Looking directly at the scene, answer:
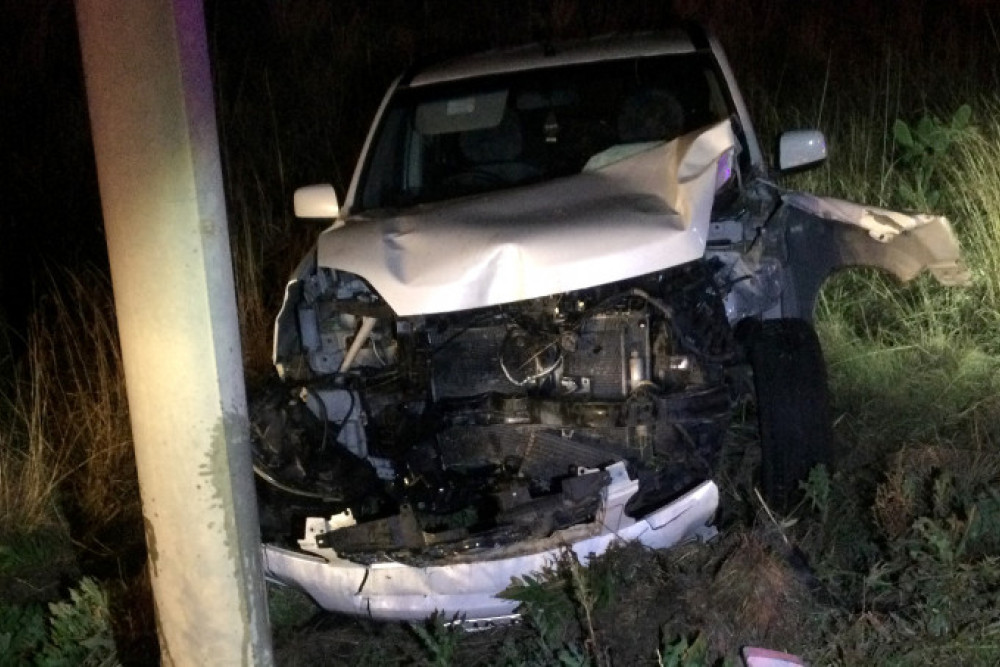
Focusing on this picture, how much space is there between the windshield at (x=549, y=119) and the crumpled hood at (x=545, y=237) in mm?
678

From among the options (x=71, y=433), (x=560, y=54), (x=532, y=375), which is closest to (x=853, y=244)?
(x=560, y=54)

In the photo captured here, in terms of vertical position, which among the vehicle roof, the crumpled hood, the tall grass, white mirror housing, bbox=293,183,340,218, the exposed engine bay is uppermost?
the vehicle roof

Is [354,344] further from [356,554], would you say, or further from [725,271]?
[725,271]

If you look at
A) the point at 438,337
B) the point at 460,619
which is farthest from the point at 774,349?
the point at 460,619

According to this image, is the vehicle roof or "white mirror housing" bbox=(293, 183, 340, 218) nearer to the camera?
"white mirror housing" bbox=(293, 183, 340, 218)

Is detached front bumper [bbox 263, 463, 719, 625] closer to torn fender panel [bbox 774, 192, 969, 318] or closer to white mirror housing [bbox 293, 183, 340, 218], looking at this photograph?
torn fender panel [bbox 774, 192, 969, 318]

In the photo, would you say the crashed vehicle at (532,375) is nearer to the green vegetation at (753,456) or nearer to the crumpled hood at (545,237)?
the crumpled hood at (545,237)

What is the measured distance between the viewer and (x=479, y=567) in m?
3.46

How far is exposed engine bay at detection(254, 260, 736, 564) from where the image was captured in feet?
11.8

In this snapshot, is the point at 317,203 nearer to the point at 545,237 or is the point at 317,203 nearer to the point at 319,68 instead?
the point at 545,237

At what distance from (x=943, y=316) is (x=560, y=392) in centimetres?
303

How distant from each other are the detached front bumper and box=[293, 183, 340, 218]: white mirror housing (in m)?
1.74

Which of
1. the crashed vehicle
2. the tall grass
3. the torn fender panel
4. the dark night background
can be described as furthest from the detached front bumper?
the dark night background

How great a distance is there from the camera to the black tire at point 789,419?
13.2ft
